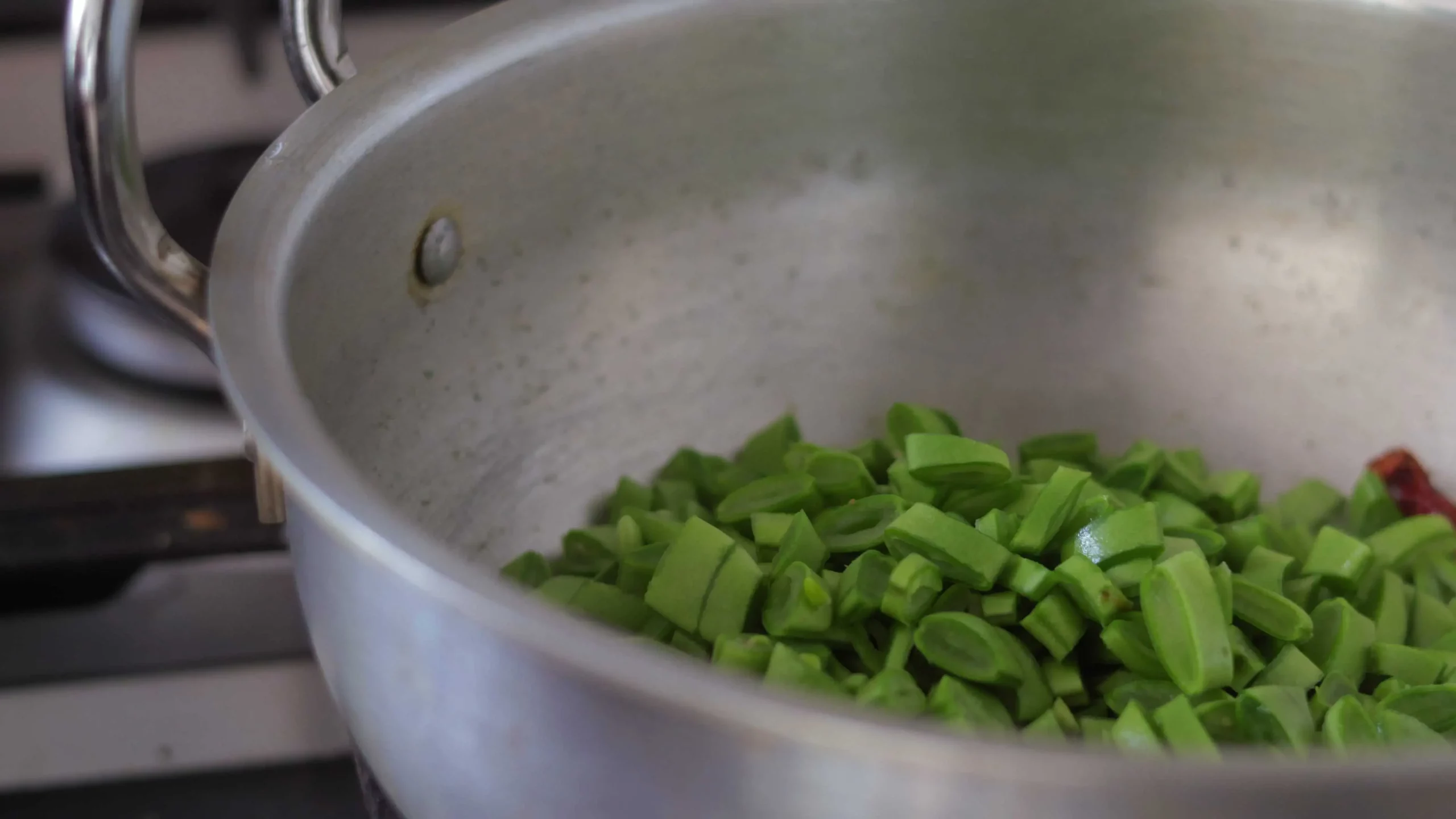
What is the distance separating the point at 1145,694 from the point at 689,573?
0.22 meters

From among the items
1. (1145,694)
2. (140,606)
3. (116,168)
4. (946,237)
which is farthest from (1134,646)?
(140,606)

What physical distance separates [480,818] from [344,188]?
291mm

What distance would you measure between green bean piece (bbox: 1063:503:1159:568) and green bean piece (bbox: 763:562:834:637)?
124mm

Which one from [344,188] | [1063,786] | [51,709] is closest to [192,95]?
[51,709]

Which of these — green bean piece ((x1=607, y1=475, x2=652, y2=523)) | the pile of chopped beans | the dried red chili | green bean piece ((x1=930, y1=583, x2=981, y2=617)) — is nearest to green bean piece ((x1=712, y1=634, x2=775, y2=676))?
the pile of chopped beans

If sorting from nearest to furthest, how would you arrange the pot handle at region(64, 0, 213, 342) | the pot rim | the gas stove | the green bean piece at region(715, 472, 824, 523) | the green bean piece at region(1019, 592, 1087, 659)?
the pot rim → the pot handle at region(64, 0, 213, 342) → the green bean piece at region(1019, 592, 1087, 659) → the green bean piece at region(715, 472, 824, 523) → the gas stove

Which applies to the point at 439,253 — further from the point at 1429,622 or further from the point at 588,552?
the point at 1429,622

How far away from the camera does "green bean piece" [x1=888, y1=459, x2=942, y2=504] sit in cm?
69

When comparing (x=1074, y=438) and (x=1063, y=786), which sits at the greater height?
(x=1063, y=786)

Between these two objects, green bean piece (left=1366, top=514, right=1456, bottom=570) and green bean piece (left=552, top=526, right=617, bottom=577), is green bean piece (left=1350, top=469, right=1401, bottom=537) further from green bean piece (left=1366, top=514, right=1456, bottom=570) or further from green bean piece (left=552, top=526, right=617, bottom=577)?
green bean piece (left=552, top=526, right=617, bottom=577)

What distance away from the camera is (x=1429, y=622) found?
0.69m

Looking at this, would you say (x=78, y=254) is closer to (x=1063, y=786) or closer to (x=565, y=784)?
(x=565, y=784)

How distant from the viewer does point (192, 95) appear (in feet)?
3.84

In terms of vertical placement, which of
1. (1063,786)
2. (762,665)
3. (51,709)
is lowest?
(51,709)
